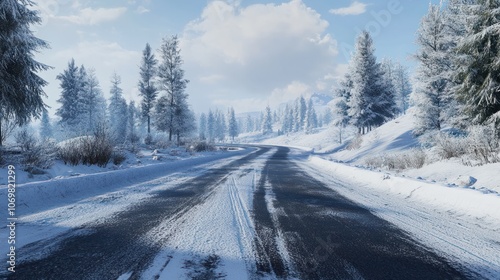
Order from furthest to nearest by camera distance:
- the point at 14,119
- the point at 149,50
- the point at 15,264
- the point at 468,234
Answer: the point at 149,50 < the point at 14,119 < the point at 468,234 < the point at 15,264

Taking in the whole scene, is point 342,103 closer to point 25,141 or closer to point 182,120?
point 182,120

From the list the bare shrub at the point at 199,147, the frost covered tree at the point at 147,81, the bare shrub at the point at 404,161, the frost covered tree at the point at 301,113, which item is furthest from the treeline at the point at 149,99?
the frost covered tree at the point at 301,113

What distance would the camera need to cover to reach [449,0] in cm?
1722

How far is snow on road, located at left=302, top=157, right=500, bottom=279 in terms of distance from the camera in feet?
9.25

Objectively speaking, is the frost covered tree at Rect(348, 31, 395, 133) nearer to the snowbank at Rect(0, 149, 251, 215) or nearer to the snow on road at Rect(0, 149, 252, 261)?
the snowbank at Rect(0, 149, 251, 215)

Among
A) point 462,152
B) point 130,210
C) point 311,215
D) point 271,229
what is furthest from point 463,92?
point 130,210

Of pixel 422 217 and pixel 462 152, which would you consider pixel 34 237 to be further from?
pixel 462 152

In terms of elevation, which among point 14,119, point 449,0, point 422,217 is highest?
point 449,0

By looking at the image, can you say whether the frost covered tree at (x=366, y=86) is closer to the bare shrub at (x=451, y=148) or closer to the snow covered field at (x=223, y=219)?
the bare shrub at (x=451, y=148)

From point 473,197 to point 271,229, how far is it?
385 centimetres

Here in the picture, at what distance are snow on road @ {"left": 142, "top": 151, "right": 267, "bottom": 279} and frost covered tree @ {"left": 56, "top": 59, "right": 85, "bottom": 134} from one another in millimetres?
43852

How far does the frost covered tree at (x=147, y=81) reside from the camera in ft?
139

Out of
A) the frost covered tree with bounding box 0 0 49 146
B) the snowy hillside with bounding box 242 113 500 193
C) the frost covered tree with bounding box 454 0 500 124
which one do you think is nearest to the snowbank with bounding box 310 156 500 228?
the snowy hillside with bounding box 242 113 500 193

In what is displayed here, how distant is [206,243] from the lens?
300cm
